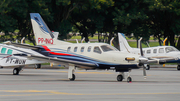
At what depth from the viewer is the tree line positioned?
150ft

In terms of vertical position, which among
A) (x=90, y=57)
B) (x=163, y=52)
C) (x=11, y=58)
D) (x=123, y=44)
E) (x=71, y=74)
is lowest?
(x=71, y=74)

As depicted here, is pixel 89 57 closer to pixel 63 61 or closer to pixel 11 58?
pixel 63 61

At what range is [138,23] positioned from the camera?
54781 millimetres

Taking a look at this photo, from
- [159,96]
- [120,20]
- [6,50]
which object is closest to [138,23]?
[120,20]

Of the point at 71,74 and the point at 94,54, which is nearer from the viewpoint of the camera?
the point at 94,54

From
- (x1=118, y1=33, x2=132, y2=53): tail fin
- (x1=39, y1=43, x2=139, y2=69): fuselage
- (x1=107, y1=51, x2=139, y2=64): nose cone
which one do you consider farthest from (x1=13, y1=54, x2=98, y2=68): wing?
(x1=118, y1=33, x2=132, y2=53): tail fin

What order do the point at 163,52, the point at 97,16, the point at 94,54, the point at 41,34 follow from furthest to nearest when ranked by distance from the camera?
the point at 97,16 < the point at 163,52 < the point at 41,34 < the point at 94,54

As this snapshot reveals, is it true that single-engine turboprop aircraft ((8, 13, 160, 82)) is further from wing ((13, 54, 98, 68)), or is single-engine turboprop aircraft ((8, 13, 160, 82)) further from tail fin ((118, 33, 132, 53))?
tail fin ((118, 33, 132, 53))

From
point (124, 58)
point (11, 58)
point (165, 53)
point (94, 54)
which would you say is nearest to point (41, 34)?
point (11, 58)

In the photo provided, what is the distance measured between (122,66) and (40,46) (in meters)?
5.84

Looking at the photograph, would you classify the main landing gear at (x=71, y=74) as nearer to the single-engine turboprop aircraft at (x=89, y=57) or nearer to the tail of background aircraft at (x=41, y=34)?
the single-engine turboprop aircraft at (x=89, y=57)

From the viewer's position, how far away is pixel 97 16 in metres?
52.5

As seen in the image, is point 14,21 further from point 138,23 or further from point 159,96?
point 159,96

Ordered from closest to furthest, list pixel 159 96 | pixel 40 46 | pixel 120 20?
pixel 159 96 < pixel 40 46 < pixel 120 20
